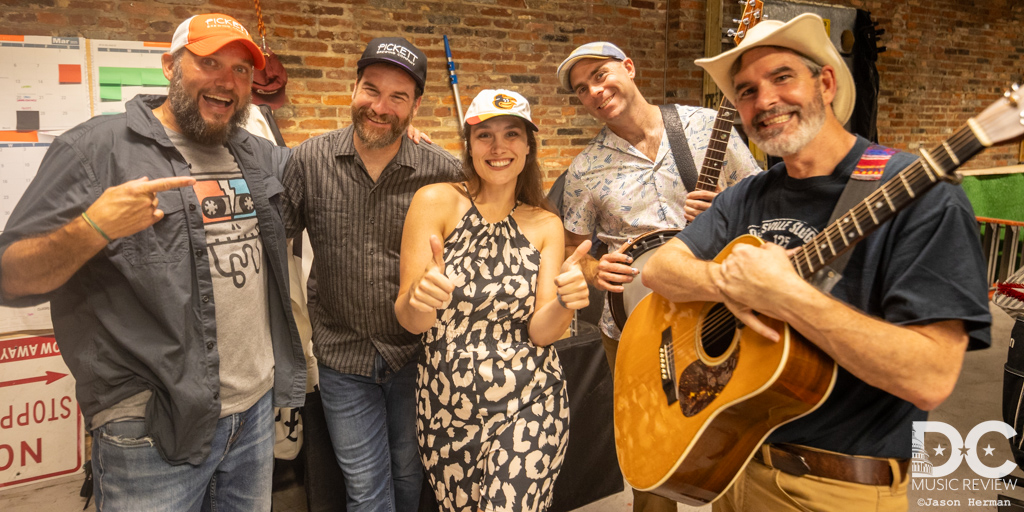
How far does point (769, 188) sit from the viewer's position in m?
A: 1.55

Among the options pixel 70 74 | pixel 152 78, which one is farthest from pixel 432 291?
pixel 70 74

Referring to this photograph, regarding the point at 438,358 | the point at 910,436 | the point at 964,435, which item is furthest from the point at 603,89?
the point at 964,435

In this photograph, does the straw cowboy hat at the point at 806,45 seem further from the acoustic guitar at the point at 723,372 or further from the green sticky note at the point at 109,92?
the green sticky note at the point at 109,92

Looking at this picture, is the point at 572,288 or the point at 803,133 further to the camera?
the point at 572,288

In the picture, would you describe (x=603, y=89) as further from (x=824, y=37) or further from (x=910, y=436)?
(x=910, y=436)

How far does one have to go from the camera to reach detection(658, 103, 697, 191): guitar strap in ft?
7.73

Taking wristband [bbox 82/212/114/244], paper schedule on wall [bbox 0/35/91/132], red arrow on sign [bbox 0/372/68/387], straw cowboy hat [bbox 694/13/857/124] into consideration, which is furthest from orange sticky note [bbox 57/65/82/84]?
straw cowboy hat [bbox 694/13/857/124]

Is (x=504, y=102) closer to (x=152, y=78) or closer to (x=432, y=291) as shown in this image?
(x=432, y=291)

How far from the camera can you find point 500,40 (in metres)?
4.93

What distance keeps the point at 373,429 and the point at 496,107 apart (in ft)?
4.08

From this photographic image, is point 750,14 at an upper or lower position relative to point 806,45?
upper

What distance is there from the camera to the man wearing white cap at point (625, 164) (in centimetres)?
238

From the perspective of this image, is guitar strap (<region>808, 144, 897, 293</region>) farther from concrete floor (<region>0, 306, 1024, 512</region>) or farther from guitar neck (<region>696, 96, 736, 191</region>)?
concrete floor (<region>0, 306, 1024, 512</region>)

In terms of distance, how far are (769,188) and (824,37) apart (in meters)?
0.37
